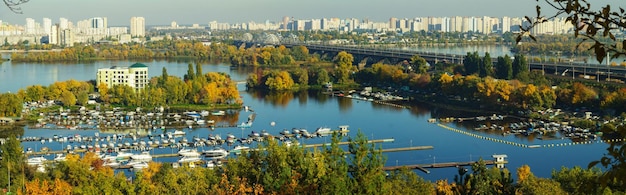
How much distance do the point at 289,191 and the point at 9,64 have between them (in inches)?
630

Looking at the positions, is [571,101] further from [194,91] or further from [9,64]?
[9,64]

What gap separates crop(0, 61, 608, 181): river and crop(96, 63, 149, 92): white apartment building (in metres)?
1.37

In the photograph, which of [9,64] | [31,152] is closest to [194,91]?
[31,152]

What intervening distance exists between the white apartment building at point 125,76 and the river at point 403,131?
1369 mm

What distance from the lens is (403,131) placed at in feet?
24.0

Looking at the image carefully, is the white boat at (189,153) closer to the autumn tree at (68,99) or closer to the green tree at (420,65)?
the autumn tree at (68,99)

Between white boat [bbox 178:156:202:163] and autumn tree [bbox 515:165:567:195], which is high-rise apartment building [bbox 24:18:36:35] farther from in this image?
autumn tree [bbox 515:165:567:195]

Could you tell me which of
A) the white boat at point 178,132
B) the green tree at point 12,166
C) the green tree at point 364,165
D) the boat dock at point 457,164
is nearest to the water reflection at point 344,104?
the white boat at point 178,132

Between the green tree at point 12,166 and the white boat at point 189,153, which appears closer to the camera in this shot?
the green tree at point 12,166

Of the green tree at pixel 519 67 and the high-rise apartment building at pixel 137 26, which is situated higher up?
the high-rise apartment building at pixel 137 26

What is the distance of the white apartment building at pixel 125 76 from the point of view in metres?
10.1

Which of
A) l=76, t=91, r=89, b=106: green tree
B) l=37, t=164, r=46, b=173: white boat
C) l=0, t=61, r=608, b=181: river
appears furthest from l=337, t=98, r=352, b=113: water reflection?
l=37, t=164, r=46, b=173: white boat

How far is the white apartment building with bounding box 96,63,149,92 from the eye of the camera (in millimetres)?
10070

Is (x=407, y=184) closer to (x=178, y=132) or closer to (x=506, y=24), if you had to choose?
(x=178, y=132)
